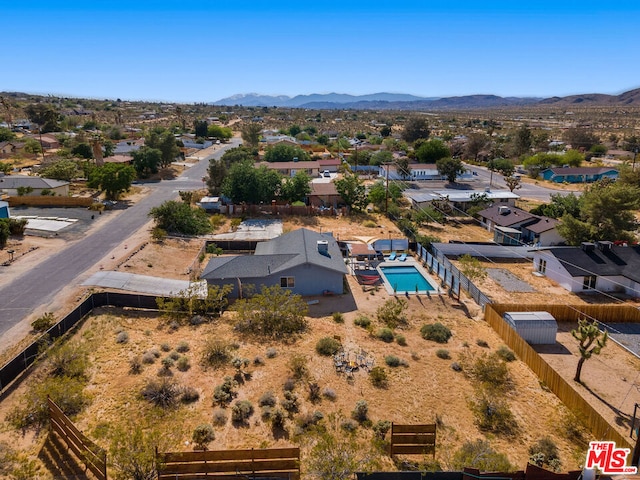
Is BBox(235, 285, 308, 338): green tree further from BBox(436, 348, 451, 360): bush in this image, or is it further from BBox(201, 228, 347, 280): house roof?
BBox(436, 348, 451, 360): bush

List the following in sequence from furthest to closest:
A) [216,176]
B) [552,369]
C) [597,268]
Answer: [216,176], [597,268], [552,369]

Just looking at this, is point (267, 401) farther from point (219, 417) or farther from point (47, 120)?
point (47, 120)

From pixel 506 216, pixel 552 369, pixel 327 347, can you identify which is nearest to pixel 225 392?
pixel 327 347

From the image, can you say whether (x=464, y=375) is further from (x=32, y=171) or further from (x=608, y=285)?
(x=32, y=171)

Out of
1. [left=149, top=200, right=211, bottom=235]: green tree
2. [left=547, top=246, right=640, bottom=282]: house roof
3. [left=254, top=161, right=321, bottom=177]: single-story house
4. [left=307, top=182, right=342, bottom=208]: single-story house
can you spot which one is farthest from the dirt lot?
A: [left=254, top=161, right=321, bottom=177]: single-story house

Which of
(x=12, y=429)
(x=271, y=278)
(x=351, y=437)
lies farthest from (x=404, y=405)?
(x=12, y=429)

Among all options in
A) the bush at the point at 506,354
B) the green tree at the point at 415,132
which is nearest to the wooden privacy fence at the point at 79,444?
the bush at the point at 506,354
